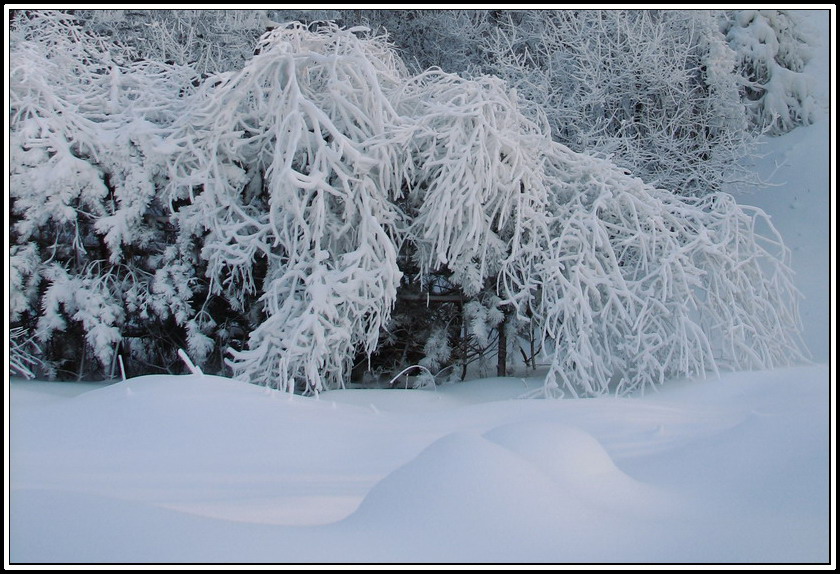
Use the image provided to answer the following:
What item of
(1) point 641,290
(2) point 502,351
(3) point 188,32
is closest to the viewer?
(1) point 641,290

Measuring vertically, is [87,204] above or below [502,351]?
above

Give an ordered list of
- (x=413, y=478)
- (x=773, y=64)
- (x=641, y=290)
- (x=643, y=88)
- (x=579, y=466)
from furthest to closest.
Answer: (x=773, y=64)
(x=643, y=88)
(x=641, y=290)
(x=579, y=466)
(x=413, y=478)

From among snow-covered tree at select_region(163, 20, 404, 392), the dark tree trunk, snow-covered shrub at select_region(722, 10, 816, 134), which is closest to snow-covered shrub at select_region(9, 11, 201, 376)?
snow-covered tree at select_region(163, 20, 404, 392)

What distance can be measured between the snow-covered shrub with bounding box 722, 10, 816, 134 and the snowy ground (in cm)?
981

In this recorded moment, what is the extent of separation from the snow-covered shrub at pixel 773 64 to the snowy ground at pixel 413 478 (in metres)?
9.81

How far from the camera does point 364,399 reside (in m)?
5.70

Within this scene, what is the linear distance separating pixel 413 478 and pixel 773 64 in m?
13.5

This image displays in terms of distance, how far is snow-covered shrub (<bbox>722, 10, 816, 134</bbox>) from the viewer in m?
13.6

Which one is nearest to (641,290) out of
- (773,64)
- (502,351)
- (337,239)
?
(502,351)

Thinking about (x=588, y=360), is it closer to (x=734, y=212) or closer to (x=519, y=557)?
(x=734, y=212)

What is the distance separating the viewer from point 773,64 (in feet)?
44.8

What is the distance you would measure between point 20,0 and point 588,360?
5589 mm

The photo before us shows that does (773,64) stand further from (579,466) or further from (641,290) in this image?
(579,466)

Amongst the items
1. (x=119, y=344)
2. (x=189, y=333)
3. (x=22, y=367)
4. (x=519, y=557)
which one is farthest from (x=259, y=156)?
(x=519, y=557)
